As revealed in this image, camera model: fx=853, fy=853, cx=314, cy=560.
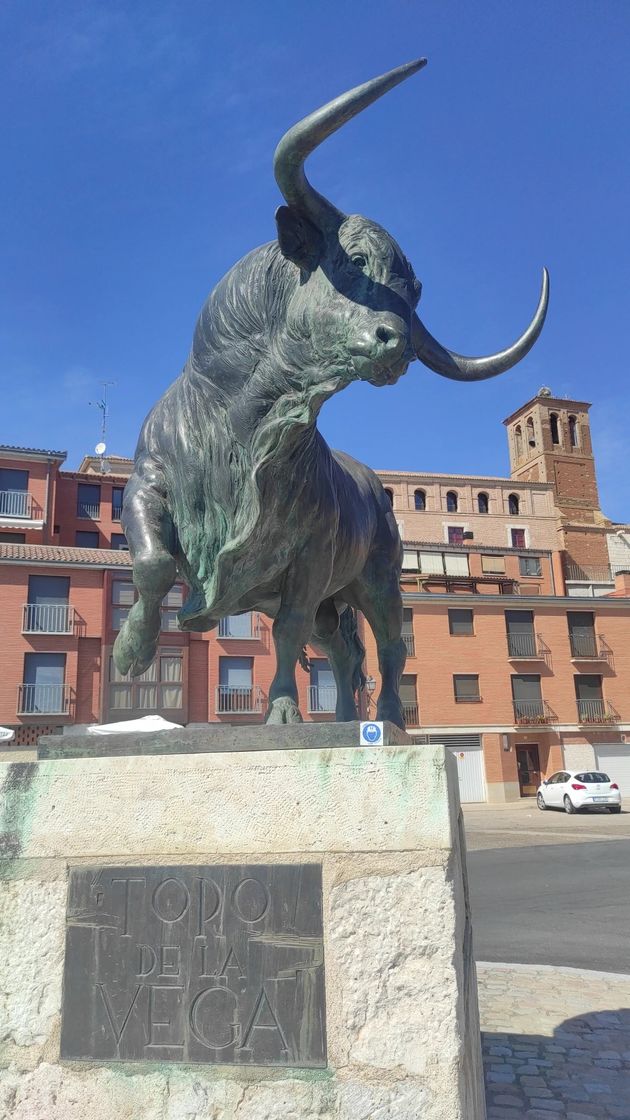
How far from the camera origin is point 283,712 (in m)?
3.16

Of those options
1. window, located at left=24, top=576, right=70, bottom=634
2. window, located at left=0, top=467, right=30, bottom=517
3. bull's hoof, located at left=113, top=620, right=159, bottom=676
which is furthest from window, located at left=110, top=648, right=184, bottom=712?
bull's hoof, located at left=113, top=620, right=159, bottom=676

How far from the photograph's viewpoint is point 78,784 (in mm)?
2885

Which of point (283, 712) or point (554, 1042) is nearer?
point (283, 712)

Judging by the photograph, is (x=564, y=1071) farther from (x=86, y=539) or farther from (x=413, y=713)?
(x=86, y=539)

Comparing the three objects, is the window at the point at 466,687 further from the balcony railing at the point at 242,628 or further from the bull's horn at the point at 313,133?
the bull's horn at the point at 313,133

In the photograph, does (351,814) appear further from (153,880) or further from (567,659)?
(567,659)

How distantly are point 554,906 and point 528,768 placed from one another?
2748 cm

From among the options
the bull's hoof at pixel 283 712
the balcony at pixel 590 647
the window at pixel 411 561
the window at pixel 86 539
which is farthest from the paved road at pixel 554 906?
the window at pixel 86 539

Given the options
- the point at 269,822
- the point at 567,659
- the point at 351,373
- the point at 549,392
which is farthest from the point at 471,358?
the point at 549,392

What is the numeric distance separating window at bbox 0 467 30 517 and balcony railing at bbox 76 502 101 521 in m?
3.76

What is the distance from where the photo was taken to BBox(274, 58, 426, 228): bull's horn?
98.8 inches

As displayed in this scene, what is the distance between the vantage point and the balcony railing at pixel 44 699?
97.2 feet

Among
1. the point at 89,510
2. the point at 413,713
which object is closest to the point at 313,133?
the point at 413,713

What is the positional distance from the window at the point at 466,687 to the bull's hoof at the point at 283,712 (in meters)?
33.7
